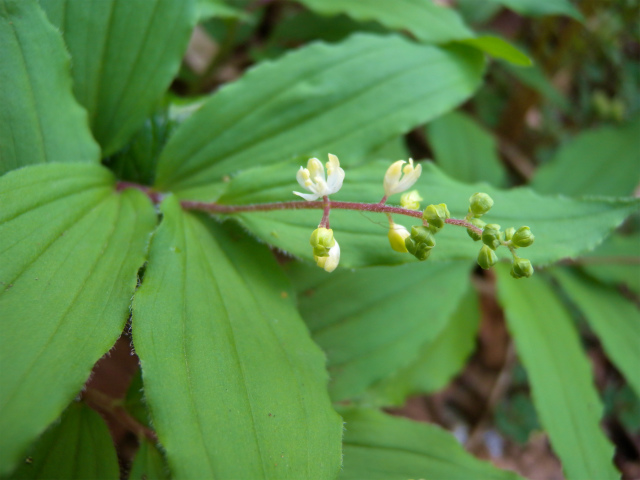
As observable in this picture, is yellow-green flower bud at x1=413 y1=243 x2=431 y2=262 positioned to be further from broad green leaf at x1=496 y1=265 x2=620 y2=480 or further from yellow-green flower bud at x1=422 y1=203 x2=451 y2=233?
broad green leaf at x1=496 y1=265 x2=620 y2=480

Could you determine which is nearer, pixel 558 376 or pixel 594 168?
pixel 558 376

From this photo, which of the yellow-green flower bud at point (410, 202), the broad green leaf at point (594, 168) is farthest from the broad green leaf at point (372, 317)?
the broad green leaf at point (594, 168)

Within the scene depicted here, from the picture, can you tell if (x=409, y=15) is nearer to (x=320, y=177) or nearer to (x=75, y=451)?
(x=320, y=177)

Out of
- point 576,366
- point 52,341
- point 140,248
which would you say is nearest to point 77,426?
point 52,341

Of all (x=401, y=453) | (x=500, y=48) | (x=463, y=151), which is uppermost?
(x=500, y=48)

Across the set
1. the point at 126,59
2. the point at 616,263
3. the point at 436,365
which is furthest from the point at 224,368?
the point at 616,263

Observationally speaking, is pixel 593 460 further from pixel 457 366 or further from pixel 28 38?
pixel 28 38
